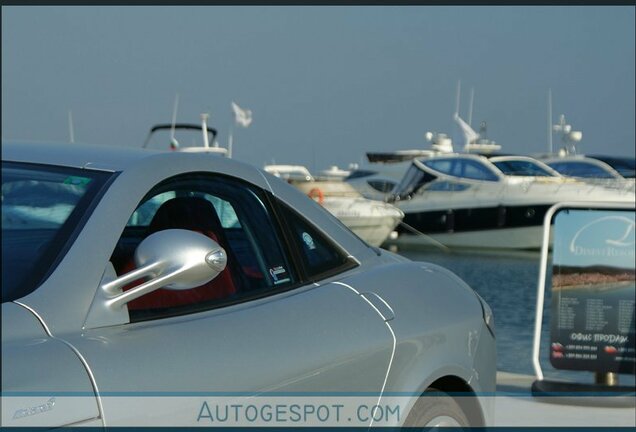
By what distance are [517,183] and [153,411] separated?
120 ft

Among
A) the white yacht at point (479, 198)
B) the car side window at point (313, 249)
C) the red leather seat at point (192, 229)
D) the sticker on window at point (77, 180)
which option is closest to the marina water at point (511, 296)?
the white yacht at point (479, 198)

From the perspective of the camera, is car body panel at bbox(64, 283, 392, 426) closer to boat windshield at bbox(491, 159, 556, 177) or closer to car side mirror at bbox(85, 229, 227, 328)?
car side mirror at bbox(85, 229, 227, 328)

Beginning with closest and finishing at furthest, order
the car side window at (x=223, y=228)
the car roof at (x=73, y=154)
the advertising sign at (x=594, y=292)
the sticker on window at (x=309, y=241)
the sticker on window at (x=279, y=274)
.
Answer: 1. the car roof at (x=73, y=154)
2. the car side window at (x=223, y=228)
3. the sticker on window at (x=279, y=274)
4. the sticker on window at (x=309, y=241)
5. the advertising sign at (x=594, y=292)

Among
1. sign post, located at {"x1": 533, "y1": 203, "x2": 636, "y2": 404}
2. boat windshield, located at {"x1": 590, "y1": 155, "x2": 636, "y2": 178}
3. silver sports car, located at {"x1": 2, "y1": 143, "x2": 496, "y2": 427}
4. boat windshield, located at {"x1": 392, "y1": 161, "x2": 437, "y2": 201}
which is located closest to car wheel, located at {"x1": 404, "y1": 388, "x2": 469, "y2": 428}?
silver sports car, located at {"x1": 2, "y1": 143, "x2": 496, "y2": 427}

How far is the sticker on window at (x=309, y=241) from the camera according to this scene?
370cm

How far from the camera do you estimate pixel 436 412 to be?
3.78 m

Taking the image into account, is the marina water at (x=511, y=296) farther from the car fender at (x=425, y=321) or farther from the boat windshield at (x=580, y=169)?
the car fender at (x=425, y=321)

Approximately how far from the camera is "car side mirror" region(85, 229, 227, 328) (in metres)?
2.68

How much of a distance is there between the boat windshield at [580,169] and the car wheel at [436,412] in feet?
118

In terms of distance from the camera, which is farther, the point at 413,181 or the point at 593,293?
the point at 413,181

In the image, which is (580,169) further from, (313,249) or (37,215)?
(37,215)

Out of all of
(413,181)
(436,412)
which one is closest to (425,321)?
(436,412)

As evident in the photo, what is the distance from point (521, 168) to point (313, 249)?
38.0 m

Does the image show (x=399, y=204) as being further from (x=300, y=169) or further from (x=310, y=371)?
(x=310, y=371)
